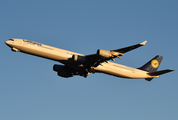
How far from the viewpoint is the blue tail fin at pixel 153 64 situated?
51656mm

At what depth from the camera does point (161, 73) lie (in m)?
46.8

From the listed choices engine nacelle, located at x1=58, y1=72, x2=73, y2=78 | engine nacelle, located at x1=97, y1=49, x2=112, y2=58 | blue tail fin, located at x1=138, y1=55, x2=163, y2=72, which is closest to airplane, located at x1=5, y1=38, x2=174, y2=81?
engine nacelle, located at x1=97, y1=49, x2=112, y2=58

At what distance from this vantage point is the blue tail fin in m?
51.7

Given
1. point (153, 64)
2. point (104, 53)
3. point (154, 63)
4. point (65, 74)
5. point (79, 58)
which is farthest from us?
point (154, 63)

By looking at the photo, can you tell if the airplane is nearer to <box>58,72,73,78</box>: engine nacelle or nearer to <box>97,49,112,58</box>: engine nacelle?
<box>97,49,112,58</box>: engine nacelle

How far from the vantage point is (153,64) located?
173 ft

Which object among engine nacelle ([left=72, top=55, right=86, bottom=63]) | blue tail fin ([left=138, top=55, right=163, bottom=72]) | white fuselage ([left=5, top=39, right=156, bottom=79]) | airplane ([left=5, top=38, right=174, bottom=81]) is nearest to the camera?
airplane ([left=5, top=38, right=174, bottom=81])

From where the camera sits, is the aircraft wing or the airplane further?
the airplane

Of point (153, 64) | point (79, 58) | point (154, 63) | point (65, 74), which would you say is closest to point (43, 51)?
point (79, 58)

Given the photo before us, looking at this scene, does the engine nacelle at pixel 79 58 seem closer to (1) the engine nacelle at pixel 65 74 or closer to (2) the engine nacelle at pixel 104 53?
(2) the engine nacelle at pixel 104 53

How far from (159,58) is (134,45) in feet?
69.4

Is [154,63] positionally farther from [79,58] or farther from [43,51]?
[43,51]

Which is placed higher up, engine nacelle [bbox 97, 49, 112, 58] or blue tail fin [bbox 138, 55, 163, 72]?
blue tail fin [bbox 138, 55, 163, 72]

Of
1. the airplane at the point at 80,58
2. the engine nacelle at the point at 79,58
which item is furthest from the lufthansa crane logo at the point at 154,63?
the engine nacelle at the point at 79,58
